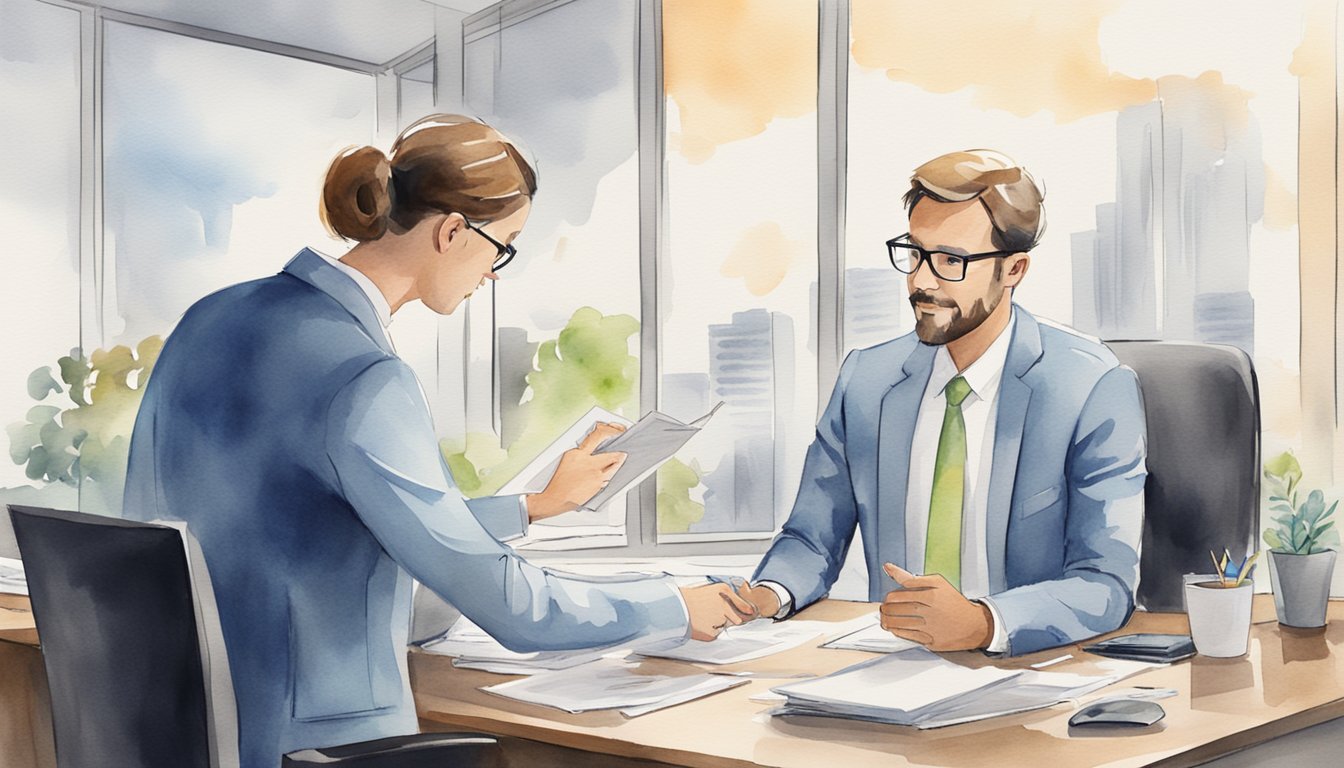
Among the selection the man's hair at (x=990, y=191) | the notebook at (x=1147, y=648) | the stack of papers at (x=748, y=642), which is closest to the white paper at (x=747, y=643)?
the stack of papers at (x=748, y=642)

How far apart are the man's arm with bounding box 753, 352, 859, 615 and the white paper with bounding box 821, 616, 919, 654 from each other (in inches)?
8.1

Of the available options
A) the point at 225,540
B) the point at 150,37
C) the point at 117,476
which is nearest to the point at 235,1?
the point at 150,37

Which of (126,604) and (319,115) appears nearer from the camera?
(126,604)

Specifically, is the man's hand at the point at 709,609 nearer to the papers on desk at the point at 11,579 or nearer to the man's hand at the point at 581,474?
the man's hand at the point at 581,474

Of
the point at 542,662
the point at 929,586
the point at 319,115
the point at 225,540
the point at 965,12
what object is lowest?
the point at 542,662

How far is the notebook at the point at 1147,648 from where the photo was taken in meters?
1.56

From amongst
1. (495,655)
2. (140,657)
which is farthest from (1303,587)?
(140,657)

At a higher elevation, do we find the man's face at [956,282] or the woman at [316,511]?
the man's face at [956,282]

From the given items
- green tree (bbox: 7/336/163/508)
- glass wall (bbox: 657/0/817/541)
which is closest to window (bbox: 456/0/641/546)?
glass wall (bbox: 657/0/817/541)

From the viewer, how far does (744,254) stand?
3.41 m

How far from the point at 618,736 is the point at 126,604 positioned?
518 mm

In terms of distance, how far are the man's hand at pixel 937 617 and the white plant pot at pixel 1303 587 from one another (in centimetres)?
57

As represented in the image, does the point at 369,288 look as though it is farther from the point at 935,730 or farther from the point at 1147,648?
the point at 1147,648

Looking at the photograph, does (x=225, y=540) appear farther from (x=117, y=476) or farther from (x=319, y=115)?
(x=319, y=115)
